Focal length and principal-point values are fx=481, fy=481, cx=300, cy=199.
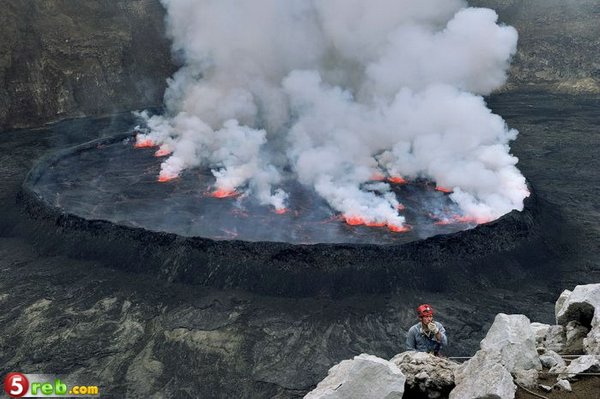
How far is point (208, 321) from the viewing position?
1440 centimetres

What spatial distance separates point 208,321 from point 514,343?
946 cm

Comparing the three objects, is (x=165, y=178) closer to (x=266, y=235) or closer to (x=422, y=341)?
(x=266, y=235)

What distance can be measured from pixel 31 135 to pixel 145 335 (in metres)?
24.4

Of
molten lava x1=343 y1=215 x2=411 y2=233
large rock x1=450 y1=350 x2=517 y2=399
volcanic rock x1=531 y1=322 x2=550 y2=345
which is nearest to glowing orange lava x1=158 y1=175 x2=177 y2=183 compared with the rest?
molten lava x1=343 y1=215 x2=411 y2=233

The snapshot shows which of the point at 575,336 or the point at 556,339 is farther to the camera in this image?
the point at 556,339

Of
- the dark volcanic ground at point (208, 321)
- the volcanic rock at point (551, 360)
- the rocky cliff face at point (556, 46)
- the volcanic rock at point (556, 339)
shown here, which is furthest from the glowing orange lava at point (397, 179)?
the rocky cliff face at point (556, 46)

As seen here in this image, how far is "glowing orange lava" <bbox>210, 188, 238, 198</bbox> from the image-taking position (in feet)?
67.8

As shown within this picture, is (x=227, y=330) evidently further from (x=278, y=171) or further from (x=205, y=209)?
(x=278, y=171)

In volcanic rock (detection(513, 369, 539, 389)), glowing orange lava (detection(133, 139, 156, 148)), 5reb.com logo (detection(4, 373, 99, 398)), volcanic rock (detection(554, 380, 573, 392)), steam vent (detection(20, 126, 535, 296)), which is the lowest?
5reb.com logo (detection(4, 373, 99, 398))

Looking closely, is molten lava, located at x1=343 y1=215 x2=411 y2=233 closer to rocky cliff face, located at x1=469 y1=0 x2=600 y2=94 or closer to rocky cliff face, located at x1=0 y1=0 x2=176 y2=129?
rocky cliff face, located at x1=0 y1=0 x2=176 y2=129

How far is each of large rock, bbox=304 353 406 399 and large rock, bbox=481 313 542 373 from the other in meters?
1.50

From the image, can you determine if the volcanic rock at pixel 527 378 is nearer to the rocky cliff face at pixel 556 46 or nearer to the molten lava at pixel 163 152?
the molten lava at pixel 163 152

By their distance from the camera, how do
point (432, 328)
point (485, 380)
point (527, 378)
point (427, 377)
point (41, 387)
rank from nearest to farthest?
1. point (485, 380)
2. point (527, 378)
3. point (427, 377)
4. point (432, 328)
5. point (41, 387)

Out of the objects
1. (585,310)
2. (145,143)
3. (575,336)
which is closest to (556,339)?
(575,336)
